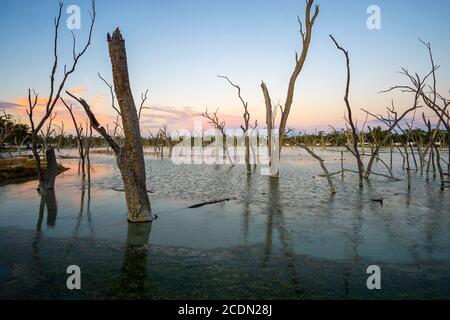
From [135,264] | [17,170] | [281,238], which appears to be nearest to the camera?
[135,264]

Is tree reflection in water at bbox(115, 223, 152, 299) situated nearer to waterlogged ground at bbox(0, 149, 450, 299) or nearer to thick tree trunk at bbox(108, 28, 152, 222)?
waterlogged ground at bbox(0, 149, 450, 299)

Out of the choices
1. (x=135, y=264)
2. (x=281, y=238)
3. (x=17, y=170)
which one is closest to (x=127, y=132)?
(x=135, y=264)

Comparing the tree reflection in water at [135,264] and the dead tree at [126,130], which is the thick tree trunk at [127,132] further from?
the tree reflection in water at [135,264]

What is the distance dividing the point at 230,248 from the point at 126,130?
3.20m

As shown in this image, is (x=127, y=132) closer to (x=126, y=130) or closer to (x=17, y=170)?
(x=126, y=130)

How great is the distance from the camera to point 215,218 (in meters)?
7.05

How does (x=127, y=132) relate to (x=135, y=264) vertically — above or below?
above

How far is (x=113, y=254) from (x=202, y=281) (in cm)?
173

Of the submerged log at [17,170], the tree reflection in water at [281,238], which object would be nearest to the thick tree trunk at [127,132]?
the tree reflection in water at [281,238]

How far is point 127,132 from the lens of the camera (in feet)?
20.1

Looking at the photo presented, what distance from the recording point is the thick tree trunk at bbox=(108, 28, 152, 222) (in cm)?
605

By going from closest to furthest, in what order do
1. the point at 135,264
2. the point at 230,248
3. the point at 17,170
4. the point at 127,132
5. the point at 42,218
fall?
the point at 135,264, the point at 230,248, the point at 127,132, the point at 42,218, the point at 17,170

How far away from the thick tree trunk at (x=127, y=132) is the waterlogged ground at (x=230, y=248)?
779 millimetres
